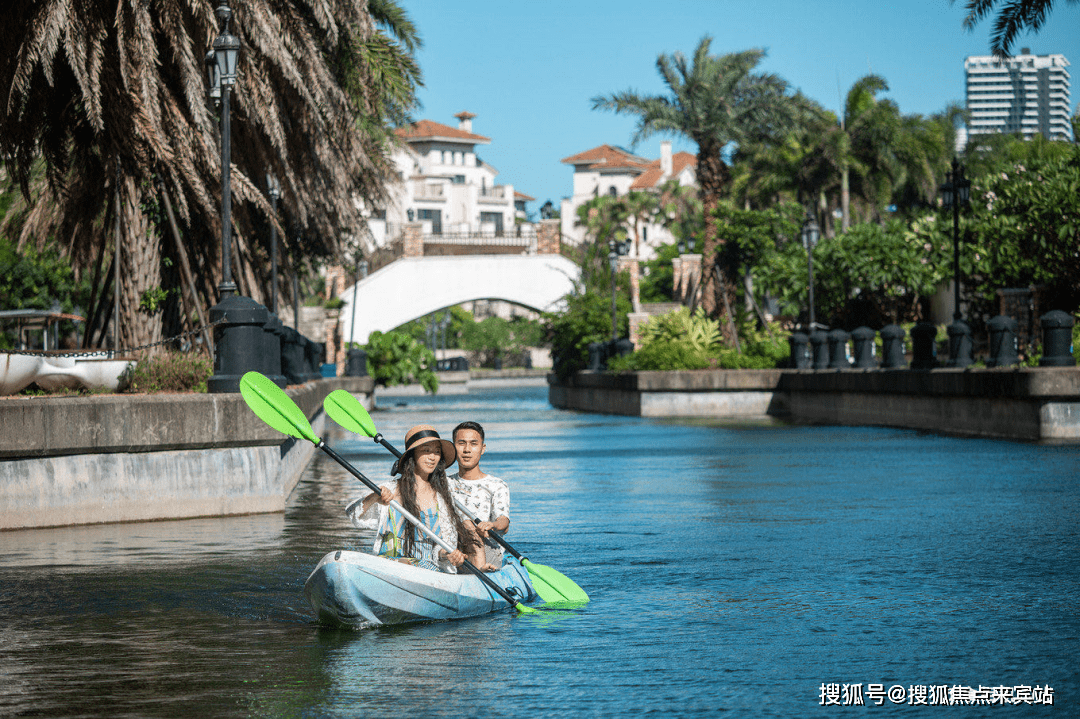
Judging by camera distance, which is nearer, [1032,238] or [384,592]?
[384,592]

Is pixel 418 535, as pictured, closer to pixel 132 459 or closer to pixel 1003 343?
pixel 132 459

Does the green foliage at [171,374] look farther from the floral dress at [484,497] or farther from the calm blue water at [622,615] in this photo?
the floral dress at [484,497]

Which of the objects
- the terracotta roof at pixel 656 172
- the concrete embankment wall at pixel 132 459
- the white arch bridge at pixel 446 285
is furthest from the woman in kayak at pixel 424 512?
the terracotta roof at pixel 656 172

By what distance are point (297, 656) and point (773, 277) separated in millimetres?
40068

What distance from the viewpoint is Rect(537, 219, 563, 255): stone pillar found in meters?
61.5

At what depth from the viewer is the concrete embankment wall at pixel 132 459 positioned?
38.5 feet

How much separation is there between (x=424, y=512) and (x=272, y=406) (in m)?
1.20

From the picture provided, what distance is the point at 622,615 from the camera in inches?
315

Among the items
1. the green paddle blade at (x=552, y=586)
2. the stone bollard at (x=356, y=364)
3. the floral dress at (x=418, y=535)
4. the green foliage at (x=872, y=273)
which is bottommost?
the green paddle blade at (x=552, y=586)

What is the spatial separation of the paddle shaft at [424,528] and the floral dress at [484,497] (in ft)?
0.67

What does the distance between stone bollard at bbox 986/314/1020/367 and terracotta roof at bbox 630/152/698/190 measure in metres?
98.7

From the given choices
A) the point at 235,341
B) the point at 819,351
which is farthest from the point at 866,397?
the point at 235,341

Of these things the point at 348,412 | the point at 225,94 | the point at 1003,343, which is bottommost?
the point at 348,412

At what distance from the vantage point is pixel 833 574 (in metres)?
9.28
